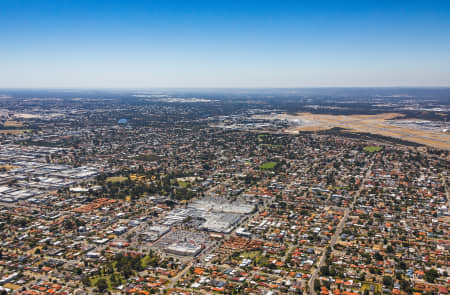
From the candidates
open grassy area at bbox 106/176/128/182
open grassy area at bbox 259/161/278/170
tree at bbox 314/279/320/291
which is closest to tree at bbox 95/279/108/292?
tree at bbox 314/279/320/291

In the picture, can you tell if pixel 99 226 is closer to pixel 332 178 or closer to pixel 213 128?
pixel 332 178

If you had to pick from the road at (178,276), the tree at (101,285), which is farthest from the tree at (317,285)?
the tree at (101,285)

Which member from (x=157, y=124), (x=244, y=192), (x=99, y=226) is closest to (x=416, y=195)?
(x=244, y=192)

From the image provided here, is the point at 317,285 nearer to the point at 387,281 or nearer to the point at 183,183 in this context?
the point at 387,281

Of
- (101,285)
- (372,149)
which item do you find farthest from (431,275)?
(372,149)

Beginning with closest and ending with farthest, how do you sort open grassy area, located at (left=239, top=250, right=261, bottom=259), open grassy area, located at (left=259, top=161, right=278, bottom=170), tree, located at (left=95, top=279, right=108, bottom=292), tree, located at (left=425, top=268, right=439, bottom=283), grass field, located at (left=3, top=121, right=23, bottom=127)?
tree, located at (left=95, top=279, right=108, bottom=292)
tree, located at (left=425, top=268, right=439, bottom=283)
open grassy area, located at (left=239, top=250, right=261, bottom=259)
open grassy area, located at (left=259, top=161, right=278, bottom=170)
grass field, located at (left=3, top=121, right=23, bottom=127)

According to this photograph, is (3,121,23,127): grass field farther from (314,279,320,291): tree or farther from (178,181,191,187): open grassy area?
(314,279,320,291): tree

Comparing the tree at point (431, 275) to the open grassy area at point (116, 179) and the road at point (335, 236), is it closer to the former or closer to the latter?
the road at point (335, 236)

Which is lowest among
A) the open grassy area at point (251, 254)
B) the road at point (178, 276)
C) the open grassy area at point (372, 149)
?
the road at point (178, 276)

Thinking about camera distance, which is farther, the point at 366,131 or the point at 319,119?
the point at 319,119
